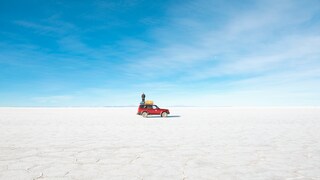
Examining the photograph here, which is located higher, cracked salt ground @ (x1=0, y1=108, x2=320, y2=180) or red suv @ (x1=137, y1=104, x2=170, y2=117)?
red suv @ (x1=137, y1=104, x2=170, y2=117)

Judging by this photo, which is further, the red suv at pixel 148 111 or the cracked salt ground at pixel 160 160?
the red suv at pixel 148 111

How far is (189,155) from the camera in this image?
6797mm

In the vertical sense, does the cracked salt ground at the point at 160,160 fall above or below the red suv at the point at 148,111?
below

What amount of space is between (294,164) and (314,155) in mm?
1440

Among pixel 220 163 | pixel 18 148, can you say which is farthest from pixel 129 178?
pixel 18 148

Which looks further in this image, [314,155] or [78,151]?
[78,151]

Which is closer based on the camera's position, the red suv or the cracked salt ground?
the cracked salt ground

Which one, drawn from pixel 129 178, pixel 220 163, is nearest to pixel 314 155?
pixel 220 163

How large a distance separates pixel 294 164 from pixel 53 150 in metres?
6.52

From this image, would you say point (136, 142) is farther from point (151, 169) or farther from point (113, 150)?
point (151, 169)

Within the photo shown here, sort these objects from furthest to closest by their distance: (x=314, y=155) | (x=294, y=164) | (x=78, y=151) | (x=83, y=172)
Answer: (x=78, y=151) → (x=314, y=155) → (x=294, y=164) → (x=83, y=172)

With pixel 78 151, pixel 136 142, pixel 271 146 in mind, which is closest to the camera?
pixel 78 151

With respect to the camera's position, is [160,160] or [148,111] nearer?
[160,160]

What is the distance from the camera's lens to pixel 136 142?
896cm
